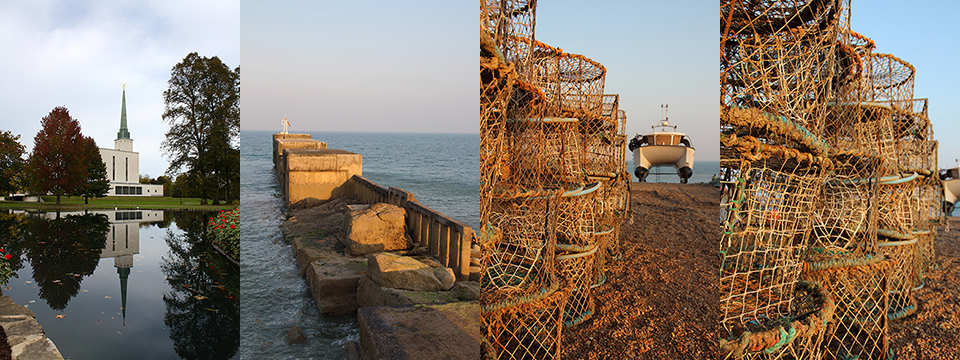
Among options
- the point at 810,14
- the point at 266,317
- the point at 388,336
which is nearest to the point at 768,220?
the point at 810,14

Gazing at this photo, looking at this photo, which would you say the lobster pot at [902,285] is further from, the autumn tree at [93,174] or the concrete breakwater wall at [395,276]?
the autumn tree at [93,174]

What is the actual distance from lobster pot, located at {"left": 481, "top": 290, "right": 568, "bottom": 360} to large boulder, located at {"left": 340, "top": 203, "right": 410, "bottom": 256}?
14.8ft

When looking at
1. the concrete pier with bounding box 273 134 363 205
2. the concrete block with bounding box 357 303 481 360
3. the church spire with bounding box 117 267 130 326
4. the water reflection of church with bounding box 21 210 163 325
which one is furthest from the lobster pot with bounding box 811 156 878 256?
the concrete pier with bounding box 273 134 363 205

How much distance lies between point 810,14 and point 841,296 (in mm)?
2488

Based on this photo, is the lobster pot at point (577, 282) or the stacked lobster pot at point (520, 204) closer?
the stacked lobster pot at point (520, 204)

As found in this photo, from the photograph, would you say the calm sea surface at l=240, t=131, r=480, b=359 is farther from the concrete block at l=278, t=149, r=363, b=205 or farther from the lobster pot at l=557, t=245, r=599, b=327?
the concrete block at l=278, t=149, r=363, b=205

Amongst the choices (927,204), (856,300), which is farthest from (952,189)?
(856,300)

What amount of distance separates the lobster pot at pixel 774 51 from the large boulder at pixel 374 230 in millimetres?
5705

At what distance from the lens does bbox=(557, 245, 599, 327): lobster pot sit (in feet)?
12.9

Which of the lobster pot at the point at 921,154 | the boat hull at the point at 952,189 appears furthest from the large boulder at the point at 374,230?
the boat hull at the point at 952,189

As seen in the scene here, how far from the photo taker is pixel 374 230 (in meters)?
6.95

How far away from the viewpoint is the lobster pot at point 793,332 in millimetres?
1790

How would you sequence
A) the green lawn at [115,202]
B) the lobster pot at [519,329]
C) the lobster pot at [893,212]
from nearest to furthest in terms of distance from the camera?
the lobster pot at [519,329]
the lobster pot at [893,212]
the green lawn at [115,202]

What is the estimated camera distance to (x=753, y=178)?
2.13 m
